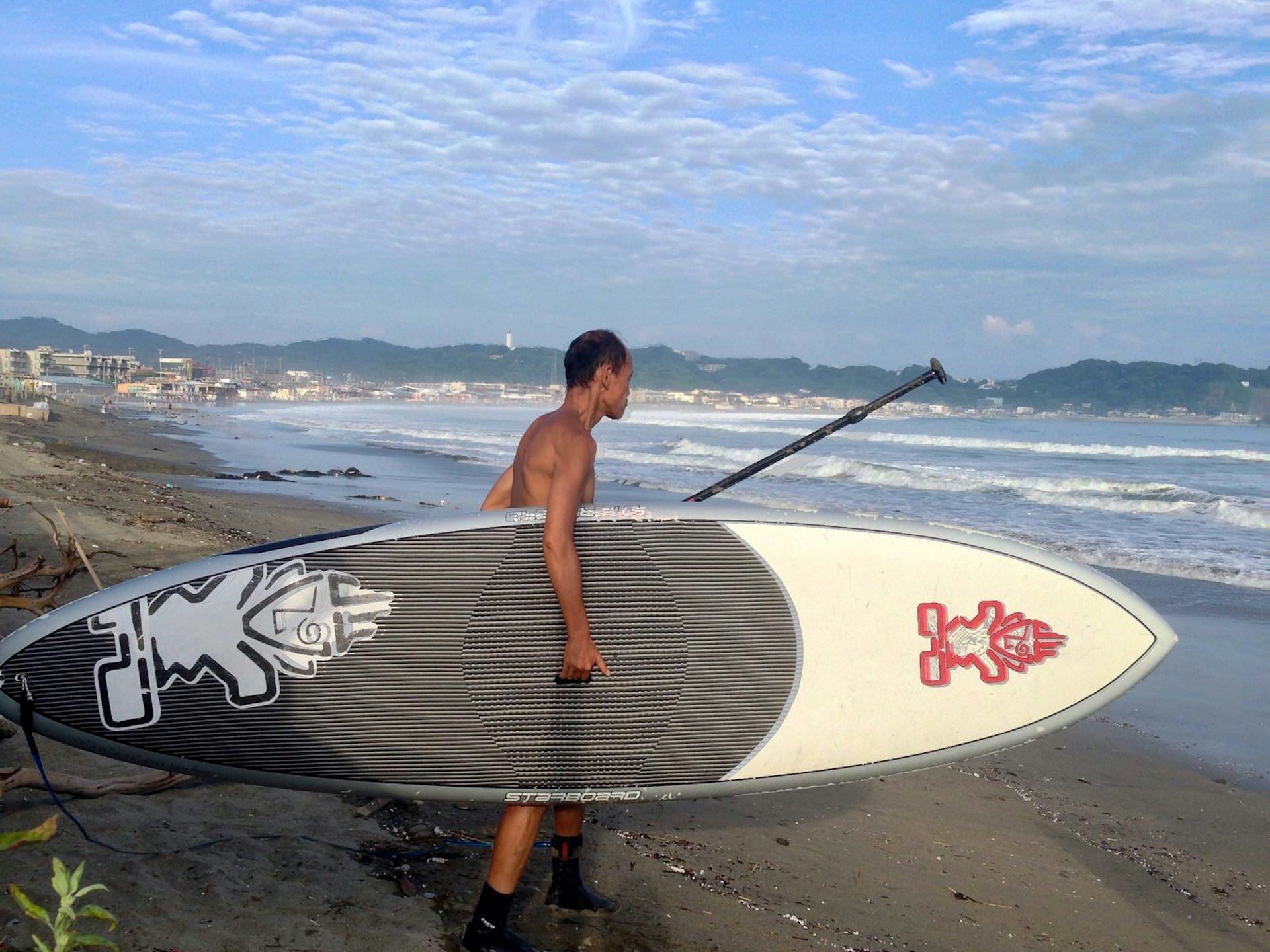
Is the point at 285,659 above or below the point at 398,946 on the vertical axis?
above

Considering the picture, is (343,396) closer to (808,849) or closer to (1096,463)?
(1096,463)

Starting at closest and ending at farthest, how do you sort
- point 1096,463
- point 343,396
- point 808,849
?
point 808,849 → point 1096,463 → point 343,396

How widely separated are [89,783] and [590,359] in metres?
2.01

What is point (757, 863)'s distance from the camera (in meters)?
3.17

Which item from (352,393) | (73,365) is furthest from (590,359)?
(73,365)

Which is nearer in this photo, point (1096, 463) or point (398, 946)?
point (398, 946)

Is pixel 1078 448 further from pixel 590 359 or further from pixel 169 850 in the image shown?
pixel 169 850

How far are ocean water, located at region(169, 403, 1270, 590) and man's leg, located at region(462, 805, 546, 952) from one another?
110 centimetres

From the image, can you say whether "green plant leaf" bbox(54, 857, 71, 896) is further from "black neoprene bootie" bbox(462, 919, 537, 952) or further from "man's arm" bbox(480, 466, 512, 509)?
"man's arm" bbox(480, 466, 512, 509)

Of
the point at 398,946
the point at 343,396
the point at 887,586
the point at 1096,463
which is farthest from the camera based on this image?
the point at 343,396

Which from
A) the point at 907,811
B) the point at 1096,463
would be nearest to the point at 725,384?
the point at 1096,463

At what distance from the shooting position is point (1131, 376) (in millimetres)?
80438

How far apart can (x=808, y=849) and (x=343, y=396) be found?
4201 inches

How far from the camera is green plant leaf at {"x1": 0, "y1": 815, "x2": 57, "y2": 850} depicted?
4.68 feet
